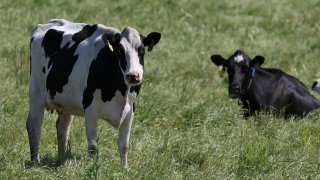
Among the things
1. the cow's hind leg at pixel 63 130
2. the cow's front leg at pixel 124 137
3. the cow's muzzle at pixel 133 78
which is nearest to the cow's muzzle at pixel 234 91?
the cow's hind leg at pixel 63 130

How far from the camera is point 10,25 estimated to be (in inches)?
547

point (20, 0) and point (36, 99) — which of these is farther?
point (20, 0)

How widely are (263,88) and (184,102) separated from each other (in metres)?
1.66

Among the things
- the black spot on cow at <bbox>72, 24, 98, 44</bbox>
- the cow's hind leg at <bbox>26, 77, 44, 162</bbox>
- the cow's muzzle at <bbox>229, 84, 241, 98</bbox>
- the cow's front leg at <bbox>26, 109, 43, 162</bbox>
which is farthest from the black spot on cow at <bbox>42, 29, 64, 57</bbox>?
the cow's muzzle at <bbox>229, 84, 241, 98</bbox>

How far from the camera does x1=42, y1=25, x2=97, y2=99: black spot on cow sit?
7570 mm

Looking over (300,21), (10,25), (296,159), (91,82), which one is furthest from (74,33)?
(300,21)

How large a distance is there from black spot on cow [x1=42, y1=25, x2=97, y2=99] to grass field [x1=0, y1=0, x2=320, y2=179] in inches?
28.0

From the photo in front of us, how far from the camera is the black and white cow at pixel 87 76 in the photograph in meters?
7.06

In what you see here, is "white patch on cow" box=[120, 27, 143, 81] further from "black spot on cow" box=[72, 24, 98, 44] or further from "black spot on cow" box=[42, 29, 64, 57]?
"black spot on cow" box=[42, 29, 64, 57]

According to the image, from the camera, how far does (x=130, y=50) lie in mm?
6949

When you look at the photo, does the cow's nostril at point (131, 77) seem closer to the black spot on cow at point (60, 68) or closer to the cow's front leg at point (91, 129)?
the cow's front leg at point (91, 129)

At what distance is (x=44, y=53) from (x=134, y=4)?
9237 millimetres

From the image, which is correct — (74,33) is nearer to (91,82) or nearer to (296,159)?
(91,82)

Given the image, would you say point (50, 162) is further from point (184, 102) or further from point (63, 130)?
A: point (184, 102)
